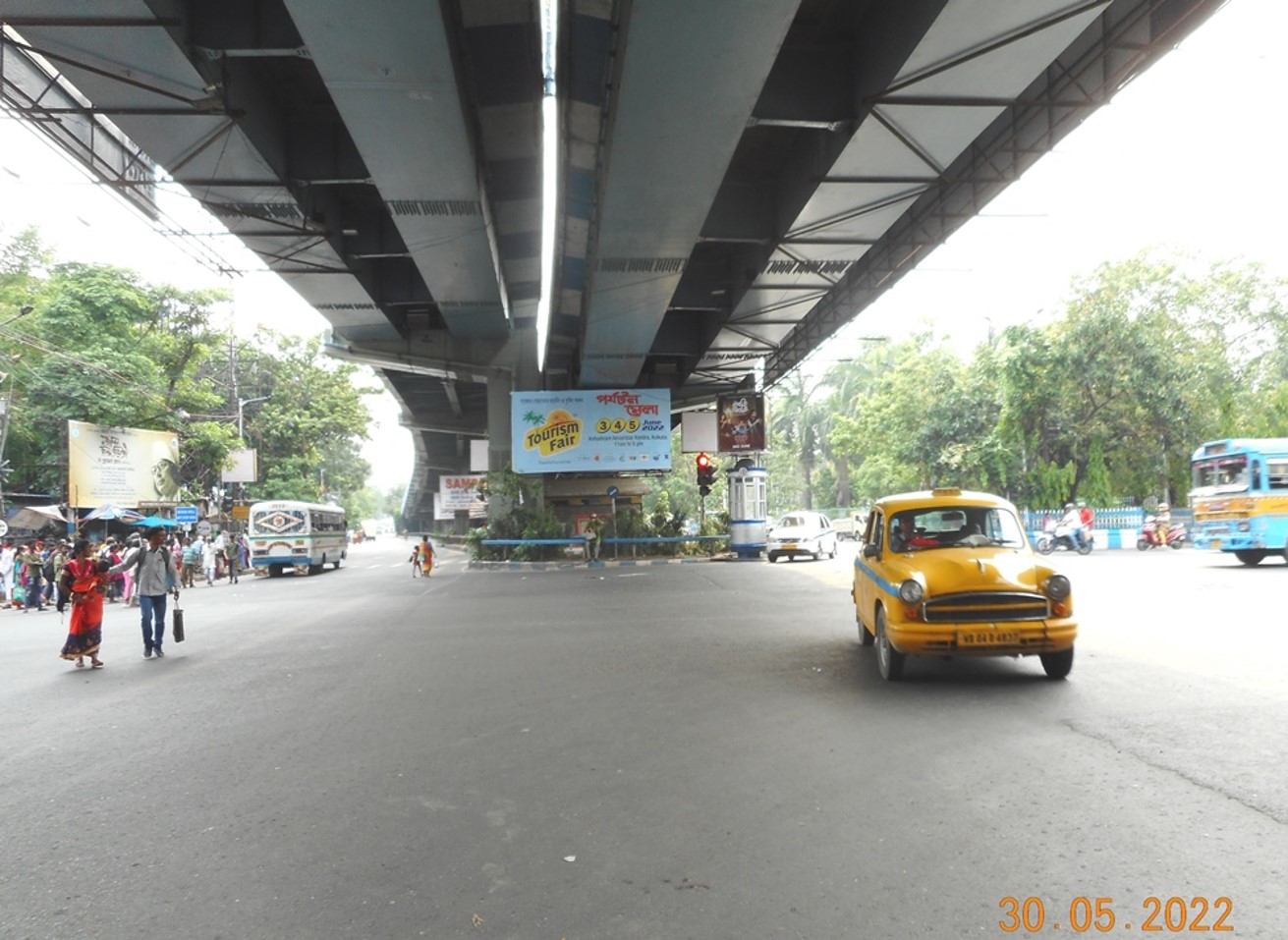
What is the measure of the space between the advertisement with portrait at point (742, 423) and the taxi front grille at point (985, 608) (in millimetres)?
24520

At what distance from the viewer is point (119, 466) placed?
32531 millimetres

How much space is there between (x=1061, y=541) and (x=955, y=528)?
864 inches

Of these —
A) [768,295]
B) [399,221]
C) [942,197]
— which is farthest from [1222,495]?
[399,221]

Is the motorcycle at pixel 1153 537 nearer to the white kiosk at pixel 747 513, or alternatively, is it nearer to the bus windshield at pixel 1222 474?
the bus windshield at pixel 1222 474

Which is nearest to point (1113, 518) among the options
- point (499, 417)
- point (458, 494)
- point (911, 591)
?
point (499, 417)

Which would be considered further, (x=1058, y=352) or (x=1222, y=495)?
(x=1058, y=352)

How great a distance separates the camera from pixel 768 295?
2106cm

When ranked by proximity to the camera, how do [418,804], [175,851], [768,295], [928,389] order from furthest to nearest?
[928,389] < [768,295] < [418,804] < [175,851]

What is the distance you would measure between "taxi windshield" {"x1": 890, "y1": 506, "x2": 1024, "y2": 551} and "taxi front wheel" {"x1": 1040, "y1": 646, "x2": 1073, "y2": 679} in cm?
116

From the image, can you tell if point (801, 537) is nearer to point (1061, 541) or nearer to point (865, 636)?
point (1061, 541)

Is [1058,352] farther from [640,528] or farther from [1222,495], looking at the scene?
[640,528]

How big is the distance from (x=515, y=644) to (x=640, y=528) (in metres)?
22.6

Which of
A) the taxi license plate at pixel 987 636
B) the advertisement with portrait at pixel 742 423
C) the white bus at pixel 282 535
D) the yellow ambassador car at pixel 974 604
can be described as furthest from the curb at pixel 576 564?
the taxi license plate at pixel 987 636

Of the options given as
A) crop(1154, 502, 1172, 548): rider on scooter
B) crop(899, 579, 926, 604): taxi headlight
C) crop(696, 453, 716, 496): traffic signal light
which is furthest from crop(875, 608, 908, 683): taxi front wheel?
crop(1154, 502, 1172, 548): rider on scooter
